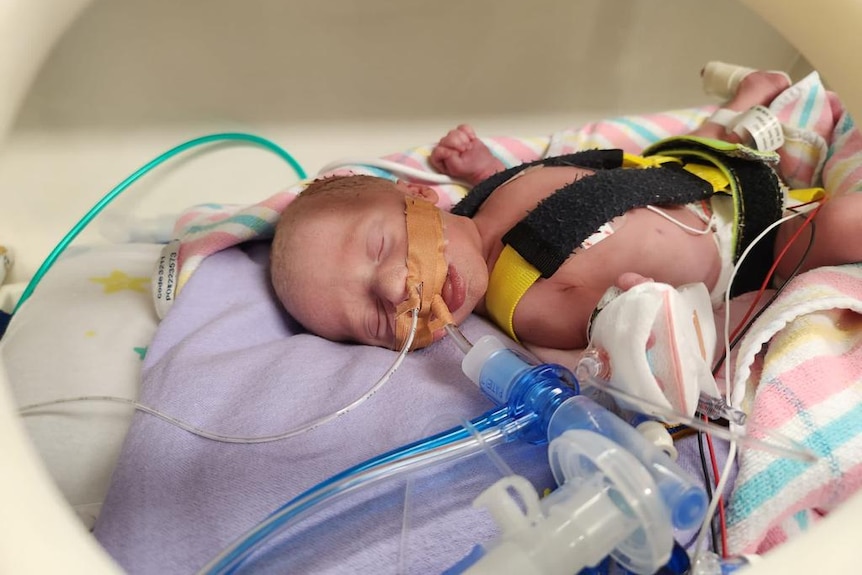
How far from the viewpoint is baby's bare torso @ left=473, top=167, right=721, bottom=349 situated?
0.96 meters

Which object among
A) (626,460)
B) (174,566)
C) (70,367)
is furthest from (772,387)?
(70,367)

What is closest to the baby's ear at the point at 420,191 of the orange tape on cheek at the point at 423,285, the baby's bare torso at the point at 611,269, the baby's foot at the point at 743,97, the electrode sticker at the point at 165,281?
the orange tape on cheek at the point at 423,285

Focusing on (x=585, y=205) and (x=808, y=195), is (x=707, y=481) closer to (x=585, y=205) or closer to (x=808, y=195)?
(x=585, y=205)

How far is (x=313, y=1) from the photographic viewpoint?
4.01 ft

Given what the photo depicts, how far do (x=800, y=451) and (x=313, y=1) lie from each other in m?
1.07

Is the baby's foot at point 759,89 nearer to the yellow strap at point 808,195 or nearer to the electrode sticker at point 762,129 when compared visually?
the electrode sticker at point 762,129

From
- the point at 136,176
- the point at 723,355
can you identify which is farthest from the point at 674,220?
the point at 136,176

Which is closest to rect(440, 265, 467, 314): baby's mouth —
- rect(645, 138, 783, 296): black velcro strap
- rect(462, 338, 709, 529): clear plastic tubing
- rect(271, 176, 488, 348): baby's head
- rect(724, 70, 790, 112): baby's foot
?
rect(271, 176, 488, 348): baby's head

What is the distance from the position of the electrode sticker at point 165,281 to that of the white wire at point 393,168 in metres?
0.33

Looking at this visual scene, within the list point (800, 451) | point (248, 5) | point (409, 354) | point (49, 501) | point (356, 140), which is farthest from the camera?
point (356, 140)

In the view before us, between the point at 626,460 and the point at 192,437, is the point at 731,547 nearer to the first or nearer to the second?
the point at 626,460

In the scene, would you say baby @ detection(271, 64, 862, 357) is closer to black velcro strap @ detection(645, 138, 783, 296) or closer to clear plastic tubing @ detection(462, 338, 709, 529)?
black velcro strap @ detection(645, 138, 783, 296)

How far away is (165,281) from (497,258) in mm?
527

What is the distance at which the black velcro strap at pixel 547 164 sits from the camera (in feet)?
3.62
